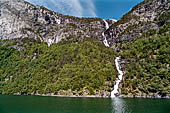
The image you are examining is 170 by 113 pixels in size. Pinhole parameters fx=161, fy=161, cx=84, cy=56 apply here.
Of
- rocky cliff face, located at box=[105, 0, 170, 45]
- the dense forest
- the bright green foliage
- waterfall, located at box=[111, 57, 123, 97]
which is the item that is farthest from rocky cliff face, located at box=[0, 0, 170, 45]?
waterfall, located at box=[111, 57, 123, 97]

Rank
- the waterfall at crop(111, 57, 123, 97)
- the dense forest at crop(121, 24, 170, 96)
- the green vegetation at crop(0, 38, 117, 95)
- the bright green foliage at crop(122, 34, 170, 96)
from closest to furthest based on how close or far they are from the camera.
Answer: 1. the dense forest at crop(121, 24, 170, 96)
2. the bright green foliage at crop(122, 34, 170, 96)
3. the waterfall at crop(111, 57, 123, 97)
4. the green vegetation at crop(0, 38, 117, 95)

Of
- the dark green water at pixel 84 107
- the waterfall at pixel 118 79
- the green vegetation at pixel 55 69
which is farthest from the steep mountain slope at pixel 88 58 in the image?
the dark green water at pixel 84 107

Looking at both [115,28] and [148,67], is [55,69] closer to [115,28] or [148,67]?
[148,67]

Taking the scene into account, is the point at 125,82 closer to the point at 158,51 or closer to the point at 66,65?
the point at 158,51

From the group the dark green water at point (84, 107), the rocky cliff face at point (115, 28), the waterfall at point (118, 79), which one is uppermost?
the rocky cliff face at point (115, 28)

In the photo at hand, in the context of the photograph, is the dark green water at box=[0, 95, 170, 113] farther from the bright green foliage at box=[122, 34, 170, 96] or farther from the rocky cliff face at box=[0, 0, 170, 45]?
the rocky cliff face at box=[0, 0, 170, 45]

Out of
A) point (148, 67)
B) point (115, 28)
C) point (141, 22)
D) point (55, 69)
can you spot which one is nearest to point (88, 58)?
point (55, 69)

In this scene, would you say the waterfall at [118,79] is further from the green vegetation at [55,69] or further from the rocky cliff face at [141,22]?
the rocky cliff face at [141,22]
